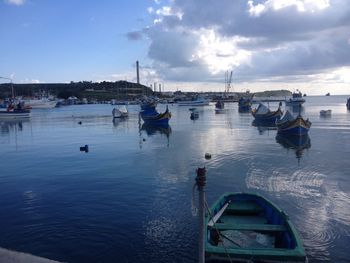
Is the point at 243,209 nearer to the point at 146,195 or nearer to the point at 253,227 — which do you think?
the point at 253,227

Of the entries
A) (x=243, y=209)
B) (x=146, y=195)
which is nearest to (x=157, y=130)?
(x=146, y=195)

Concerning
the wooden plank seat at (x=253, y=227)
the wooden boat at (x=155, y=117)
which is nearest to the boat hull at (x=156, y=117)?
the wooden boat at (x=155, y=117)

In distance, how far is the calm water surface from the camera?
438 inches

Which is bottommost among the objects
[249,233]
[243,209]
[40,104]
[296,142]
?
[296,142]

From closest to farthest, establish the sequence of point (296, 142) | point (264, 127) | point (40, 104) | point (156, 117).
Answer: point (296, 142) → point (264, 127) → point (156, 117) → point (40, 104)

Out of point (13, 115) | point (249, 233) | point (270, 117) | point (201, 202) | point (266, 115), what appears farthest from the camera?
point (13, 115)

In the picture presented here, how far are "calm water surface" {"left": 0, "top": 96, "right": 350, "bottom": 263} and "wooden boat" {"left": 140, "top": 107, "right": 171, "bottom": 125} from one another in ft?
86.6

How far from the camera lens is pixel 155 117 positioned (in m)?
59.8

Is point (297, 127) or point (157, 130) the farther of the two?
point (157, 130)

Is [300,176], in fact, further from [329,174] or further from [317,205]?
[317,205]

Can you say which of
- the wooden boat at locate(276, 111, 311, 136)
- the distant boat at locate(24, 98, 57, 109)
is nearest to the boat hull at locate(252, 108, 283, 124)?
the wooden boat at locate(276, 111, 311, 136)

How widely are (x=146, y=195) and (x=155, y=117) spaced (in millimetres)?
43691

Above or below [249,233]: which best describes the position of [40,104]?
above

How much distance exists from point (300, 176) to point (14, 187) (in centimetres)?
1579
